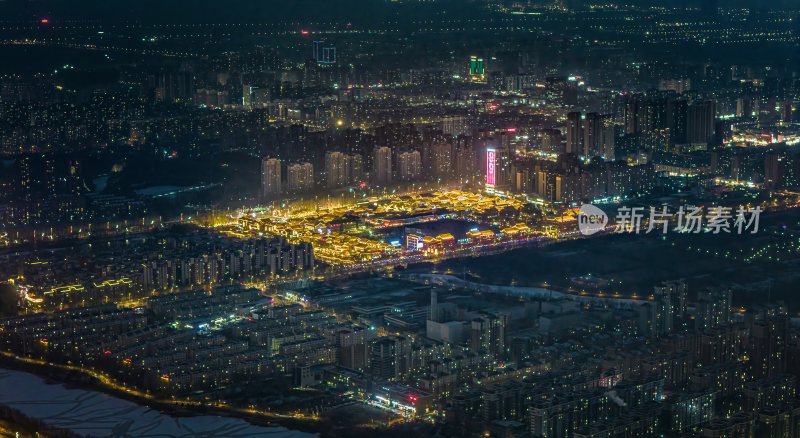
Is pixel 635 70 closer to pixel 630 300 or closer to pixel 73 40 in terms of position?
pixel 73 40

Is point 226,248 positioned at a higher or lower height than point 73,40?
lower

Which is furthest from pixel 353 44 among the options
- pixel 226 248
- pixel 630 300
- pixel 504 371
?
pixel 504 371

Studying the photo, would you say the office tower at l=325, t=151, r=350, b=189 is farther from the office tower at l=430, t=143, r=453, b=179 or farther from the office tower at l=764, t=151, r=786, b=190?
the office tower at l=764, t=151, r=786, b=190

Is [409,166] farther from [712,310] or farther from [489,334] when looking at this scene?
[489,334]

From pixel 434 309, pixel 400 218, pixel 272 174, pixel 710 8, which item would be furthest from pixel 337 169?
pixel 710 8

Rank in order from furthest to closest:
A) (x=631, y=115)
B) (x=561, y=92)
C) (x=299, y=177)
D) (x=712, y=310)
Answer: (x=561, y=92)
(x=631, y=115)
(x=299, y=177)
(x=712, y=310)

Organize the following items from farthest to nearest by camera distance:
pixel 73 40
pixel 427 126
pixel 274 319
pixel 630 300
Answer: pixel 73 40 < pixel 427 126 < pixel 630 300 < pixel 274 319
